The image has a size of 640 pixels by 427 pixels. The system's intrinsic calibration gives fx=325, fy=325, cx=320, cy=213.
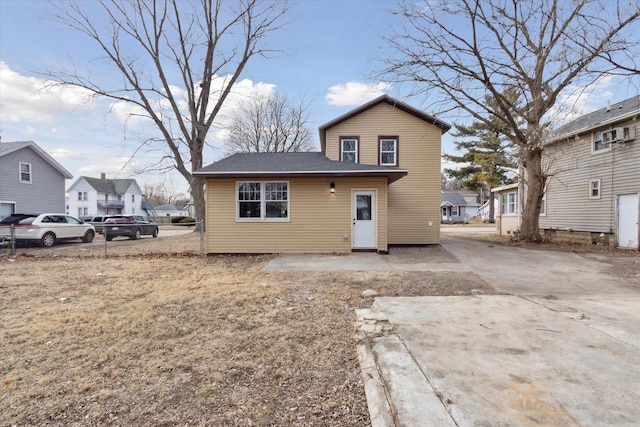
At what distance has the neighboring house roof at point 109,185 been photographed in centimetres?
4541

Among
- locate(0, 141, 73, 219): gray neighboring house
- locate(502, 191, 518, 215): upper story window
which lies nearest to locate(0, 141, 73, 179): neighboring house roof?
locate(0, 141, 73, 219): gray neighboring house

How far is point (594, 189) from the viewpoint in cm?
1334

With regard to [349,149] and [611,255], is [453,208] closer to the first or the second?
[611,255]

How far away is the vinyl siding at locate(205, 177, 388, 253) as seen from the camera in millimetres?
10844

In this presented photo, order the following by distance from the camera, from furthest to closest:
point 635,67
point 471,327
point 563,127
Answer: point 563,127, point 635,67, point 471,327

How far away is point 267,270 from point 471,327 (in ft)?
16.6

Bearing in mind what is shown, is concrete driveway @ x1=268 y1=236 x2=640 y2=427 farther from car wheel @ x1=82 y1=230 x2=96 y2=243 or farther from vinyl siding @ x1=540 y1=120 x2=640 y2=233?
car wheel @ x1=82 y1=230 x2=96 y2=243

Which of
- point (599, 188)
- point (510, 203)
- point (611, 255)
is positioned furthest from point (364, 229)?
point (510, 203)

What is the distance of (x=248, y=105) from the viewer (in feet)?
93.2

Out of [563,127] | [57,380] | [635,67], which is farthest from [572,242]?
[57,380]

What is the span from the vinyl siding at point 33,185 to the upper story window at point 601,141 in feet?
92.5

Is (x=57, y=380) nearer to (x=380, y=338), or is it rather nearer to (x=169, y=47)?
(x=380, y=338)

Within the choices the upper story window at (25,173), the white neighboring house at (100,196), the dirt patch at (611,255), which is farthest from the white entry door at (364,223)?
the white neighboring house at (100,196)

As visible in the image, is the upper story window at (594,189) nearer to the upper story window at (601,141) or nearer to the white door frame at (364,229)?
the upper story window at (601,141)
